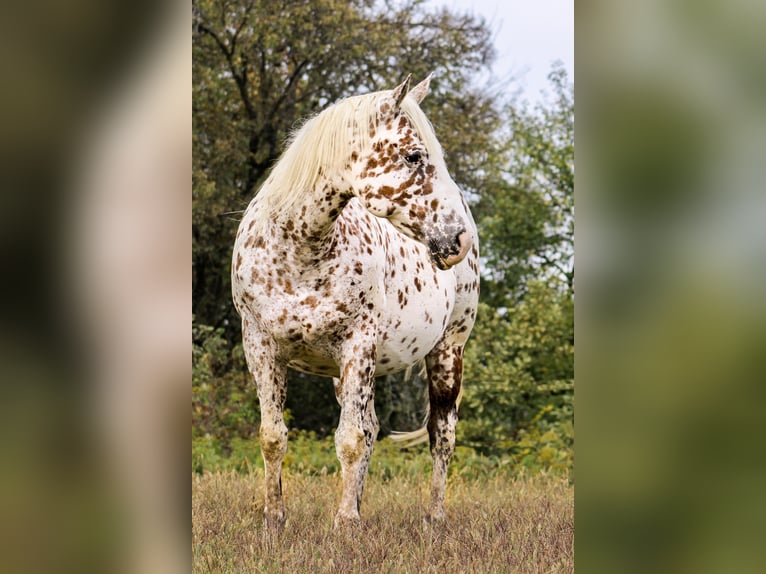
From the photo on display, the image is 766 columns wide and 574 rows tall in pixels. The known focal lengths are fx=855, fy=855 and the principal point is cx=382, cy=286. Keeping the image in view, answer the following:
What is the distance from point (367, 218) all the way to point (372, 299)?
0.51 meters

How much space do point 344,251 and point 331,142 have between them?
0.53 meters

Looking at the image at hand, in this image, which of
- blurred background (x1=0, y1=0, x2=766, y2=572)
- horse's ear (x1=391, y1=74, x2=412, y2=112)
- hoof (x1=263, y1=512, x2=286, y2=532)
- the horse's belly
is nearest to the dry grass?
hoof (x1=263, y1=512, x2=286, y2=532)

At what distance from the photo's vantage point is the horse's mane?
374 cm

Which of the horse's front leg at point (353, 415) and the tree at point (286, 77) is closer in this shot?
the horse's front leg at point (353, 415)

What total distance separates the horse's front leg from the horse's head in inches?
27.4

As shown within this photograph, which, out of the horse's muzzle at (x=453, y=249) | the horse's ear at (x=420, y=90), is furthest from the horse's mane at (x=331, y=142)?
the horse's muzzle at (x=453, y=249)

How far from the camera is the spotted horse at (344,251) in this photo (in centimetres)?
363

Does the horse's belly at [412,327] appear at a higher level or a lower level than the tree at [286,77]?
lower

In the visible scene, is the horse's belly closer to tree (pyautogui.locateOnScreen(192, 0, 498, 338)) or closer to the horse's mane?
the horse's mane
